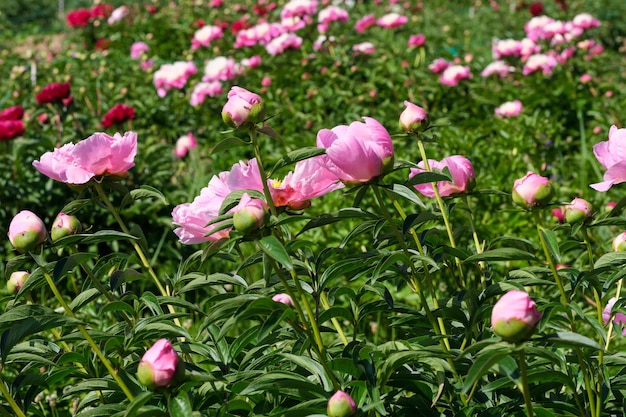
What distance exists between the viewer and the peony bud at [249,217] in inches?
39.3

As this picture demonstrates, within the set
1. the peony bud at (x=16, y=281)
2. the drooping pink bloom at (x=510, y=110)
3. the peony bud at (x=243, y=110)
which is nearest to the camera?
the peony bud at (x=243, y=110)

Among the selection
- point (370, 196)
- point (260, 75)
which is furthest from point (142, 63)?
point (370, 196)

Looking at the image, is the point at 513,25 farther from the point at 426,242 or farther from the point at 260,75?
the point at 426,242

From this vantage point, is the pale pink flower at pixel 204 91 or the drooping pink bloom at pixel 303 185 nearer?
the drooping pink bloom at pixel 303 185

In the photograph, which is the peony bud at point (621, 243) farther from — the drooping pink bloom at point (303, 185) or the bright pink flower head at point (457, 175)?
the drooping pink bloom at point (303, 185)

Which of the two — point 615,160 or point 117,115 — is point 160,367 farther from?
point 117,115

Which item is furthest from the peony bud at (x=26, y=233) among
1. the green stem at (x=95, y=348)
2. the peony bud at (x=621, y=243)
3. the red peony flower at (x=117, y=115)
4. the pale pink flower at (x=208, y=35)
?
the pale pink flower at (x=208, y=35)

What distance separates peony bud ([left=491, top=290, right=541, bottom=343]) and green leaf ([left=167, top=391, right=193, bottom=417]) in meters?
0.36

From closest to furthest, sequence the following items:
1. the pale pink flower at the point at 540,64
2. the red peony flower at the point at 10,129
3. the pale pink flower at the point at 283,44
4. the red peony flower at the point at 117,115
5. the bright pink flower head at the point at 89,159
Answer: the bright pink flower head at the point at 89,159 < the red peony flower at the point at 10,129 < the red peony flower at the point at 117,115 < the pale pink flower at the point at 540,64 < the pale pink flower at the point at 283,44

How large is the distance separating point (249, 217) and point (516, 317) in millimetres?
333

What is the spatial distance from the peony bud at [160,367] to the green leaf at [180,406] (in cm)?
2

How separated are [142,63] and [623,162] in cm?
436

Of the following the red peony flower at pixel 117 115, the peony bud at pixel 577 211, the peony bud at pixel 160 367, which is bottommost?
the red peony flower at pixel 117 115

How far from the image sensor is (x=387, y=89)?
14.1 feet
